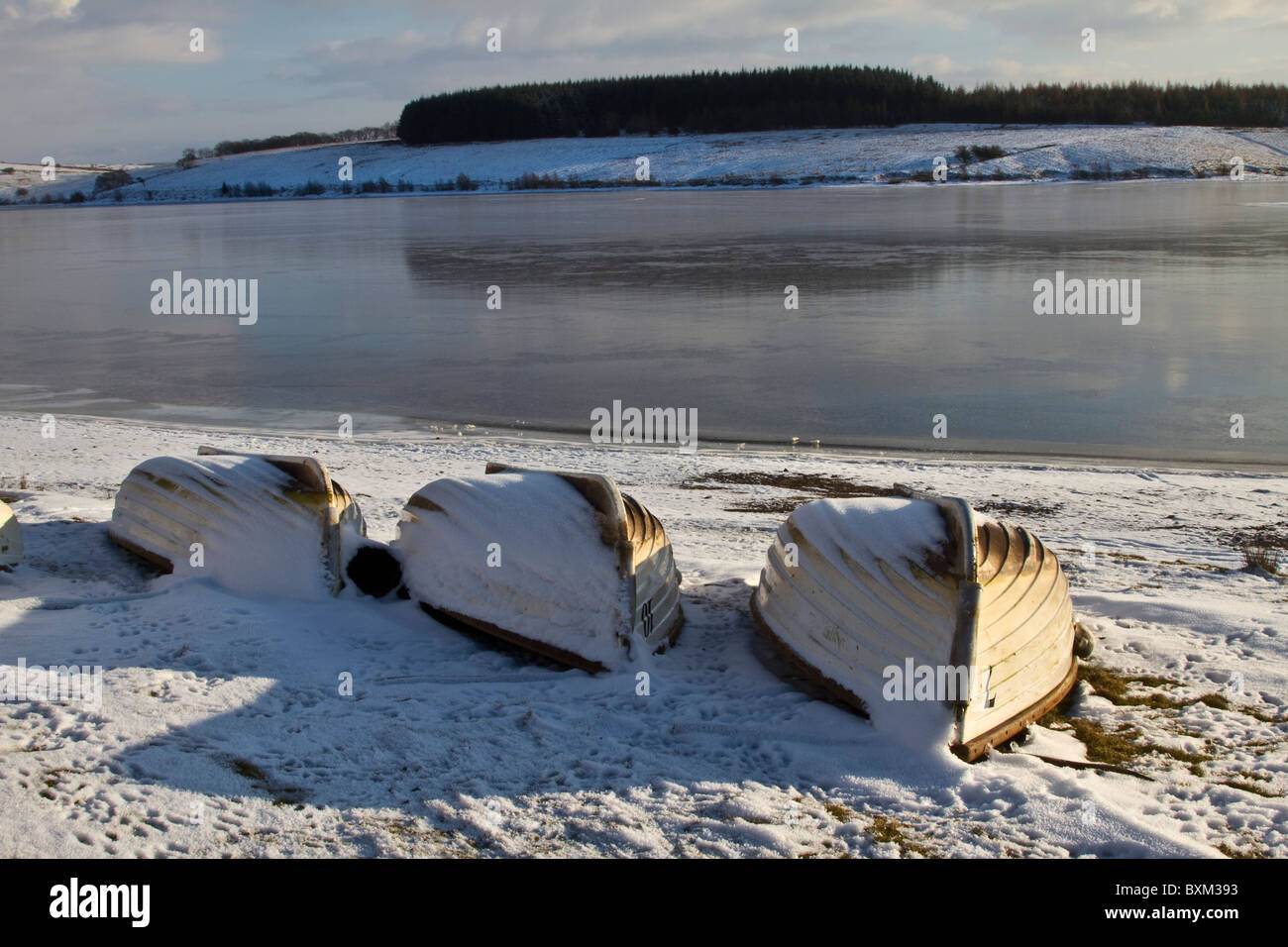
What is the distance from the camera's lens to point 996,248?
95.4ft

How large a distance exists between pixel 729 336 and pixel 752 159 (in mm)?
63770

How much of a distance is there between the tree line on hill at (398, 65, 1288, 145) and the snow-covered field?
89.7m

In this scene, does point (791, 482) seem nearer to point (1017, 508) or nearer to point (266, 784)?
point (1017, 508)

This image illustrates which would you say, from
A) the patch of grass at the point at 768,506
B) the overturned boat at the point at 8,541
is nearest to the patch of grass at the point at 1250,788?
the patch of grass at the point at 768,506

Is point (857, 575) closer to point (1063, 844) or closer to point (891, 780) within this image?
point (891, 780)

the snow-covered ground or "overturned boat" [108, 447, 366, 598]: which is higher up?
the snow-covered ground

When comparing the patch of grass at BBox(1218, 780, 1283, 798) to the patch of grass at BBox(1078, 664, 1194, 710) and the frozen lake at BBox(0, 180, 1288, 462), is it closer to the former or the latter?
the patch of grass at BBox(1078, 664, 1194, 710)

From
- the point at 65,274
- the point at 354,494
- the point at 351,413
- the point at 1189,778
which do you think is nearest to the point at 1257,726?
the point at 1189,778

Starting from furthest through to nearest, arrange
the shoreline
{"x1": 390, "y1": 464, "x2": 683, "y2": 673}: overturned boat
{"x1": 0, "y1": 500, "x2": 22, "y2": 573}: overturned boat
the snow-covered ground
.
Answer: the snow-covered ground < the shoreline < {"x1": 0, "y1": 500, "x2": 22, "y2": 573}: overturned boat < {"x1": 390, "y1": 464, "x2": 683, "y2": 673}: overturned boat

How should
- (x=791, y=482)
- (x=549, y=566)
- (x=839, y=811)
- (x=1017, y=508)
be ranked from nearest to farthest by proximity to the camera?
1. (x=839, y=811)
2. (x=549, y=566)
3. (x=1017, y=508)
4. (x=791, y=482)

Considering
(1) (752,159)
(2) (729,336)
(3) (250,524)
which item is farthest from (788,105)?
(3) (250,524)

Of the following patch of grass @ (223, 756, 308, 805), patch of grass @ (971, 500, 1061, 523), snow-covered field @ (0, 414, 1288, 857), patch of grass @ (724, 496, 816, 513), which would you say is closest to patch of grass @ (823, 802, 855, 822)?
snow-covered field @ (0, 414, 1288, 857)

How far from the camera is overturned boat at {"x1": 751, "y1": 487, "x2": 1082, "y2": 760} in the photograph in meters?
5.42

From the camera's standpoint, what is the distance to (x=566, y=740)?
540 centimetres
